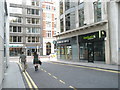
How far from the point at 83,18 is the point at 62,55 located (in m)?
9.96

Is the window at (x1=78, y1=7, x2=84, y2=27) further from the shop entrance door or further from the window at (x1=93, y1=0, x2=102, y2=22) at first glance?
the shop entrance door

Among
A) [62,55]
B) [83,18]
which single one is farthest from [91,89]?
[62,55]

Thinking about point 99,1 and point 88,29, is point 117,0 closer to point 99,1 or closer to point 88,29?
point 99,1

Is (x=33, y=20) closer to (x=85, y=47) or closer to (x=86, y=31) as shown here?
(x=85, y=47)

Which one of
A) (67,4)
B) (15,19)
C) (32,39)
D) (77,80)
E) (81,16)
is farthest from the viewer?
(32,39)

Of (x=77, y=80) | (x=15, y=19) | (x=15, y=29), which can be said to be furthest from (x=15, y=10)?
(x=77, y=80)

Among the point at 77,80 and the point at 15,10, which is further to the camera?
the point at 15,10

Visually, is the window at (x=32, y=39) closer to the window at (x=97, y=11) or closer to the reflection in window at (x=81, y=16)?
the reflection in window at (x=81, y=16)

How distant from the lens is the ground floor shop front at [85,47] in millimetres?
19094

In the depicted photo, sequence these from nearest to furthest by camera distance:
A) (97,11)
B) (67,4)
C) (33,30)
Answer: (97,11)
(67,4)
(33,30)

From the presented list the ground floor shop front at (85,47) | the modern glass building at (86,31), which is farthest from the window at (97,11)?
the ground floor shop front at (85,47)

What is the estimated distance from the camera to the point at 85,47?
22.6m

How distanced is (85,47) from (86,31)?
7.92 feet

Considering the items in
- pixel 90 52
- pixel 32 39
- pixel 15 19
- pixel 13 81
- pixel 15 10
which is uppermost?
pixel 15 10
